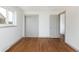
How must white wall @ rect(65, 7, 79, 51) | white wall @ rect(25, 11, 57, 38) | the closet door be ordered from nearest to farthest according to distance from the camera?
white wall @ rect(65, 7, 79, 51) < white wall @ rect(25, 11, 57, 38) < the closet door

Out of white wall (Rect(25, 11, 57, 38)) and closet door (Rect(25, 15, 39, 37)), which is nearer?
white wall (Rect(25, 11, 57, 38))

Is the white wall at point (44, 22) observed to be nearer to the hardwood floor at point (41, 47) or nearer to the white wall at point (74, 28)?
the hardwood floor at point (41, 47)

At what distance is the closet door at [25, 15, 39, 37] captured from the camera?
332 inches

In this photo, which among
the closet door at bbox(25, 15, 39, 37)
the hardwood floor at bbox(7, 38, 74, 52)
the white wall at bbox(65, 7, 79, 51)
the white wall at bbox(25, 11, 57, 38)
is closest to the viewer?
the white wall at bbox(65, 7, 79, 51)

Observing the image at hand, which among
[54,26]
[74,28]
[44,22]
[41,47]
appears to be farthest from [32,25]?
[74,28]

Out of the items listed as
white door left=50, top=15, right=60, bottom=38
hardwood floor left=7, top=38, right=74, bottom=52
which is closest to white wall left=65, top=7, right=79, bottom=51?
hardwood floor left=7, top=38, right=74, bottom=52

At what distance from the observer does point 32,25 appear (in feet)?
27.8

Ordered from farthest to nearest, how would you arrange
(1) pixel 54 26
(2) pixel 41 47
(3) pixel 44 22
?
(1) pixel 54 26 → (3) pixel 44 22 → (2) pixel 41 47

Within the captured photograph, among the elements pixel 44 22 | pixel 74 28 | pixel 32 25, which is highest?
pixel 44 22

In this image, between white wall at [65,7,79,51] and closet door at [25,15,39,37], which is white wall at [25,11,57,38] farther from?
white wall at [65,7,79,51]

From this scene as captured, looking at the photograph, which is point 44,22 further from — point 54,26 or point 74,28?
point 74,28

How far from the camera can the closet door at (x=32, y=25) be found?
27.6ft

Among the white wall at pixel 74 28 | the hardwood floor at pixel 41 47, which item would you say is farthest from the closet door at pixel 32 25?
the white wall at pixel 74 28
